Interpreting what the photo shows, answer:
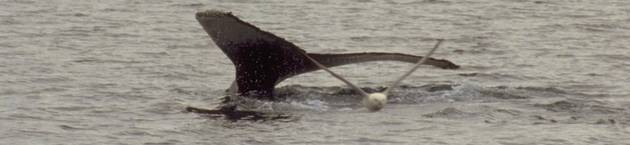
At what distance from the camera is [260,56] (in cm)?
1944

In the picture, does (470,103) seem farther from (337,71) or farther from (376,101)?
(376,101)

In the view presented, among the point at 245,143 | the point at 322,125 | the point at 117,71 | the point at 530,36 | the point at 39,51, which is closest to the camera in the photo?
the point at 245,143

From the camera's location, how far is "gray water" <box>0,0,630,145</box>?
17.9 metres

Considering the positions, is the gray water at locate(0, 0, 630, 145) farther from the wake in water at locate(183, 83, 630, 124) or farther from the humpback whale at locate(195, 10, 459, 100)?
the humpback whale at locate(195, 10, 459, 100)

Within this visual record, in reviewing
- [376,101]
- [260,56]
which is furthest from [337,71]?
[376,101]

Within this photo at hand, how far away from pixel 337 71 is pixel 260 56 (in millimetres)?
5022

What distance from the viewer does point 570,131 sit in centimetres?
1784

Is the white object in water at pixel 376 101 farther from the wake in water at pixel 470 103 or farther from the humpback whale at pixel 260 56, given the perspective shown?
the humpback whale at pixel 260 56

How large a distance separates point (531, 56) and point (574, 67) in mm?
2067

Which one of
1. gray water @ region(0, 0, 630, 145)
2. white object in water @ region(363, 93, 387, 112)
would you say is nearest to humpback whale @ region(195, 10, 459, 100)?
gray water @ region(0, 0, 630, 145)

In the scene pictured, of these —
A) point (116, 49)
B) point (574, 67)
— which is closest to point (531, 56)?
point (574, 67)

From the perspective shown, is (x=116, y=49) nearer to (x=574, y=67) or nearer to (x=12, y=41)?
(x=12, y=41)

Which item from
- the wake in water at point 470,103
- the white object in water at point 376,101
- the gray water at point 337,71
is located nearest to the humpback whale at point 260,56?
the wake in water at point 470,103

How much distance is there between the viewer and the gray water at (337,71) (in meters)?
17.9
